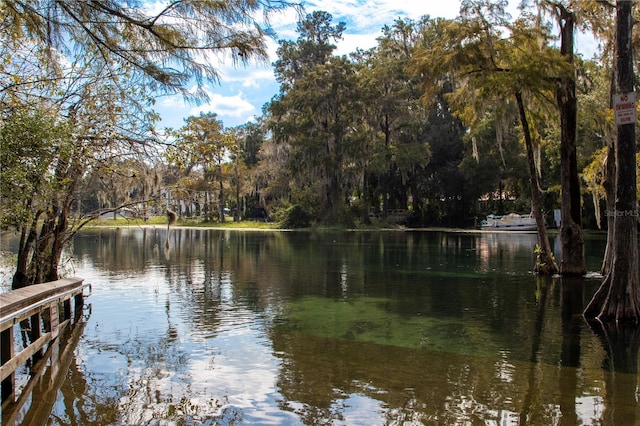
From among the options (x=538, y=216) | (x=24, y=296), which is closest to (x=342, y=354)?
(x=24, y=296)

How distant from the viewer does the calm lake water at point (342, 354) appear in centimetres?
638

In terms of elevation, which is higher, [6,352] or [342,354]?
[6,352]

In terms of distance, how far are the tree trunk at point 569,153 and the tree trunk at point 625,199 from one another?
18.1ft

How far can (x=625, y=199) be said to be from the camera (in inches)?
382

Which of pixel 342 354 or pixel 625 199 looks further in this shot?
pixel 625 199

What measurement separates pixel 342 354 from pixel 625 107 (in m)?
6.12

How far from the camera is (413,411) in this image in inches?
248

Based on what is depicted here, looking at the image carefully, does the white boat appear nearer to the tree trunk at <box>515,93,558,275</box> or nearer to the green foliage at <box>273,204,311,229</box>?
the green foliage at <box>273,204,311,229</box>

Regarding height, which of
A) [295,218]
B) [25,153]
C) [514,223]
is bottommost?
[514,223]

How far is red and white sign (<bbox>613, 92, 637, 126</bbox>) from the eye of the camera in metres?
9.25

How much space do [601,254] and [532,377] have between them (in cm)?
1831

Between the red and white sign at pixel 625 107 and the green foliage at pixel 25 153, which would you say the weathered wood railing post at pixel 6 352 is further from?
the red and white sign at pixel 625 107

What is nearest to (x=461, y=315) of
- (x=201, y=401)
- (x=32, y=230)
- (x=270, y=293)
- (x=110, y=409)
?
(x=270, y=293)

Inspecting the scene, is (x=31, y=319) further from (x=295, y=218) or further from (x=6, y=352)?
(x=295, y=218)
